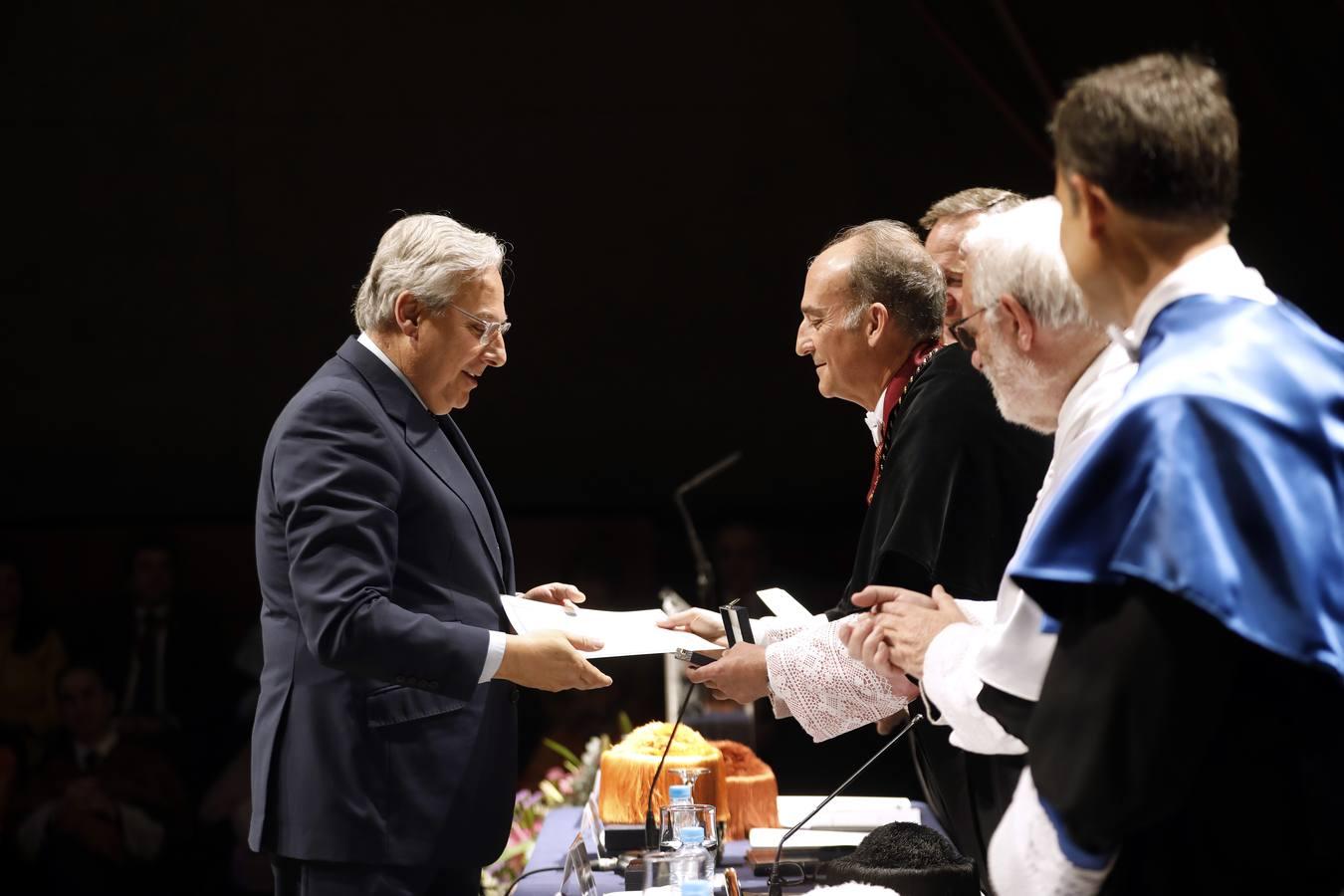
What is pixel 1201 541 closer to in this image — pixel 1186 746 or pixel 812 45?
pixel 1186 746

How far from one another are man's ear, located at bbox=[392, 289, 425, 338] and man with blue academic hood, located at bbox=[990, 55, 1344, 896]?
4.58ft

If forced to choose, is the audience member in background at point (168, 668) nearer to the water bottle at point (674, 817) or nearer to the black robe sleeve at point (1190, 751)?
the water bottle at point (674, 817)

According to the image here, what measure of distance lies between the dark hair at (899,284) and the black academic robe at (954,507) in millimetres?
310

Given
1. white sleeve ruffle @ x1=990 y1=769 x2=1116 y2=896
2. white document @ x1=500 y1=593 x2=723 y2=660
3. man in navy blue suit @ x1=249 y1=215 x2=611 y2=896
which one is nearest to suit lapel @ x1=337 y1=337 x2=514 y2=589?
man in navy blue suit @ x1=249 y1=215 x2=611 y2=896

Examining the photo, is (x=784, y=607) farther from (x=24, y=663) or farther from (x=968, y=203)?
(x=24, y=663)

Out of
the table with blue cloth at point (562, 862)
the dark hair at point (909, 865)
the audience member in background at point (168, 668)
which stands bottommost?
the audience member in background at point (168, 668)

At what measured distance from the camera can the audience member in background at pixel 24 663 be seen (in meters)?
5.52

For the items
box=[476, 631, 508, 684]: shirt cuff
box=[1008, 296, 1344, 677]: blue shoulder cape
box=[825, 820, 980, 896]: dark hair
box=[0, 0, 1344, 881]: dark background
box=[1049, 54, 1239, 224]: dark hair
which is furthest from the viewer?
box=[0, 0, 1344, 881]: dark background

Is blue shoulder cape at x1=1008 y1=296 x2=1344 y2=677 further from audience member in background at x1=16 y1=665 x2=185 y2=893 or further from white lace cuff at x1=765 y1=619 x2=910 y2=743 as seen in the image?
audience member in background at x1=16 y1=665 x2=185 y2=893

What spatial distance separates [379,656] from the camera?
2012 millimetres

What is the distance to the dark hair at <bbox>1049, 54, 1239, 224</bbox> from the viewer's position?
119 centimetres

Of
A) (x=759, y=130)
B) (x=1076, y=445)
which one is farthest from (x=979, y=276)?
(x=759, y=130)

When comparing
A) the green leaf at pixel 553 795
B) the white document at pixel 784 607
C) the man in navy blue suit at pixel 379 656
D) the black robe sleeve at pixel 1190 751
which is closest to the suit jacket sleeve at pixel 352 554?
the man in navy blue suit at pixel 379 656

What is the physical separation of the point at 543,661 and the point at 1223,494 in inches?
50.6
